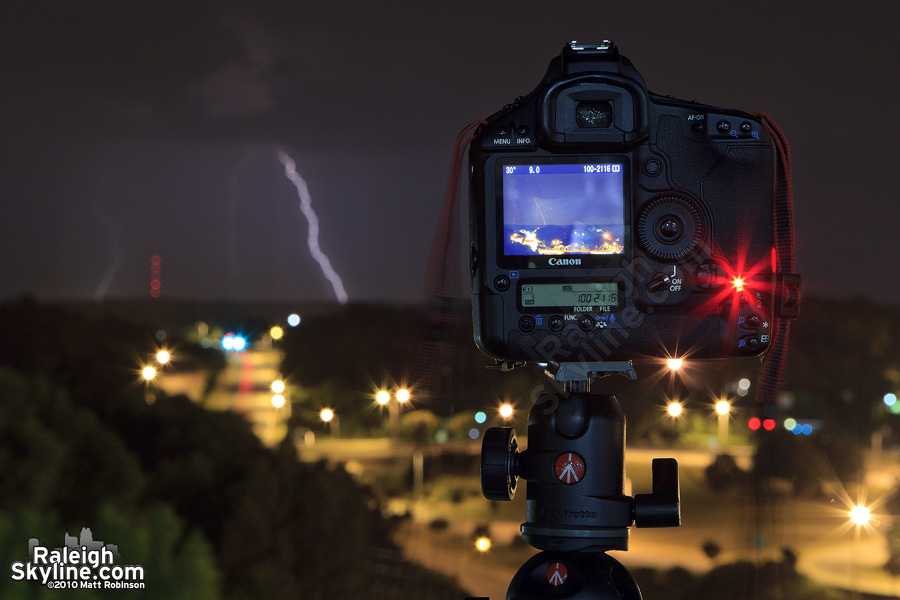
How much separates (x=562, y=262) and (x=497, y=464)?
1.25 ft

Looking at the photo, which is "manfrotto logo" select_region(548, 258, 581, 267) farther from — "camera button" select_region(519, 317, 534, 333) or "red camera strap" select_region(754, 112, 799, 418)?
"red camera strap" select_region(754, 112, 799, 418)

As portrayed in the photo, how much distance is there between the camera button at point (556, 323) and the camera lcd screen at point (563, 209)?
0.12 metres

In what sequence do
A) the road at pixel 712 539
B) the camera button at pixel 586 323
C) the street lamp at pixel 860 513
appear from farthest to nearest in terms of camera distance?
the road at pixel 712 539, the street lamp at pixel 860 513, the camera button at pixel 586 323

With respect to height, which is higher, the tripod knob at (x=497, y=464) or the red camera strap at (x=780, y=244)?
the red camera strap at (x=780, y=244)

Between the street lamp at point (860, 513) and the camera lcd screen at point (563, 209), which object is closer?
the camera lcd screen at point (563, 209)

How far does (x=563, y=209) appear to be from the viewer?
140 centimetres

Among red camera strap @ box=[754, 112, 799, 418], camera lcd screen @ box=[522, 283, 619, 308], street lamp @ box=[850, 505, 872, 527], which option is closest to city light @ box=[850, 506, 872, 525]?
street lamp @ box=[850, 505, 872, 527]

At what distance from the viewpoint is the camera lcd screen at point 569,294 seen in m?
1.39

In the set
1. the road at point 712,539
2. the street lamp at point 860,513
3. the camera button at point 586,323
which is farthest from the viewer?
the road at point 712,539

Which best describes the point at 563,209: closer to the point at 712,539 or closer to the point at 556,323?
the point at 556,323

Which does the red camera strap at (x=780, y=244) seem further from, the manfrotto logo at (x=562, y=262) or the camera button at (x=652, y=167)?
the manfrotto logo at (x=562, y=262)

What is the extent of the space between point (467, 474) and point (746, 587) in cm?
412

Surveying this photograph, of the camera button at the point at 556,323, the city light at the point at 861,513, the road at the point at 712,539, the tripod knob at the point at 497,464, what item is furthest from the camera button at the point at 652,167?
the road at the point at 712,539

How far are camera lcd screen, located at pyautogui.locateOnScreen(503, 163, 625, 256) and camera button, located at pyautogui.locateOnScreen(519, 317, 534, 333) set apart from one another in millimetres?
117
